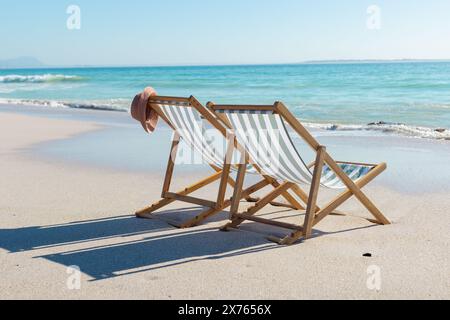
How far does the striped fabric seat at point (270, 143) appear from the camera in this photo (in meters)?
4.29

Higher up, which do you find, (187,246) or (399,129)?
(399,129)

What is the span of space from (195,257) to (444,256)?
5.13 feet

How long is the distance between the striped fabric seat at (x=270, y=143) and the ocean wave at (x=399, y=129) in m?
7.47

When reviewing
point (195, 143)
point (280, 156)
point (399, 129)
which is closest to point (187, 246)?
point (280, 156)

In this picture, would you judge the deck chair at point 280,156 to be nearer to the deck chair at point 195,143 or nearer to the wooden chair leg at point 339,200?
the wooden chair leg at point 339,200

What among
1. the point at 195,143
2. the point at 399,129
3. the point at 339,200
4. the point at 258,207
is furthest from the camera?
the point at 399,129

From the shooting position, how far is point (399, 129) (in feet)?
42.0

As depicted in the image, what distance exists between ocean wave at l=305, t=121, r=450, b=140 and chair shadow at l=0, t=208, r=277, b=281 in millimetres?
7756

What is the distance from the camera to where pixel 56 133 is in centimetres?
1169

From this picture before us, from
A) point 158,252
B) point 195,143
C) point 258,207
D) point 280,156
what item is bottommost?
point 158,252

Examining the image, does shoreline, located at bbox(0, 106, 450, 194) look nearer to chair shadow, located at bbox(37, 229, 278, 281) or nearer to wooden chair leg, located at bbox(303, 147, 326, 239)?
wooden chair leg, located at bbox(303, 147, 326, 239)

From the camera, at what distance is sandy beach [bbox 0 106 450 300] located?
349 centimetres

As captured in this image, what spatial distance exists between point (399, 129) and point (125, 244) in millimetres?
9424

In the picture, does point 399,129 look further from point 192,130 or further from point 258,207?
point 192,130
